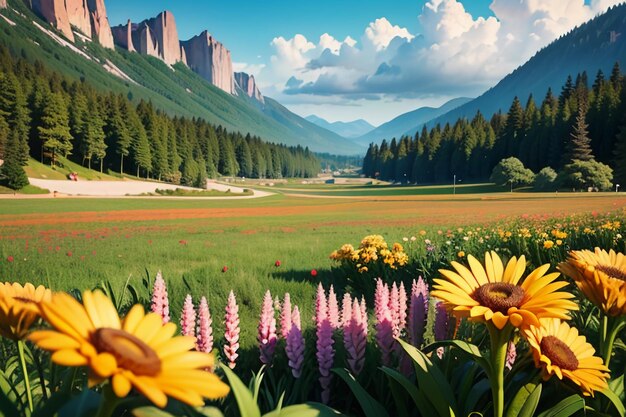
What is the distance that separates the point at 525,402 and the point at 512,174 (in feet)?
150

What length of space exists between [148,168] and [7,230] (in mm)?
40875

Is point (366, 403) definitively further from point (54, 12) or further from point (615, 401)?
point (54, 12)

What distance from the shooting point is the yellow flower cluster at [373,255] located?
20.7 ft

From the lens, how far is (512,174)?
41781 millimetres

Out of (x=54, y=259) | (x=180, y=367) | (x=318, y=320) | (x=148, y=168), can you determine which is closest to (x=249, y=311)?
(x=318, y=320)

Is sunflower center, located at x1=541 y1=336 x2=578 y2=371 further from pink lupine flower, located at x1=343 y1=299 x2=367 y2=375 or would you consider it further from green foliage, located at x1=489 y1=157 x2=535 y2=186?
green foliage, located at x1=489 y1=157 x2=535 y2=186

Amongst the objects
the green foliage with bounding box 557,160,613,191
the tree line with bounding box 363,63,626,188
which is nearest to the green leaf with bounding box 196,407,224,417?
the green foliage with bounding box 557,160,613,191

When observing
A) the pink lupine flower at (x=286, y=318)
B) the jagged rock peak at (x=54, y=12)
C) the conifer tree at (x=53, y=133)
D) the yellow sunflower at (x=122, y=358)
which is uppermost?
the jagged rock peak at (x=54, y=12)

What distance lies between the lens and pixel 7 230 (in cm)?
722

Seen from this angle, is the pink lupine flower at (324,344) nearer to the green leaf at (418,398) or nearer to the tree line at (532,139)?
the green leaf at (418,398)

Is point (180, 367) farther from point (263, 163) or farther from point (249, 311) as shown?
point (263, 163)

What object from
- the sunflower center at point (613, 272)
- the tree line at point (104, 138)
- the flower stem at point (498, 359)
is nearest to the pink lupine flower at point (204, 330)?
the flower stem at point (498, 359)

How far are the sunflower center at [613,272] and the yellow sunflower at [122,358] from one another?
204 centimetres

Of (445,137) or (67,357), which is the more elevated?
(445,137)
